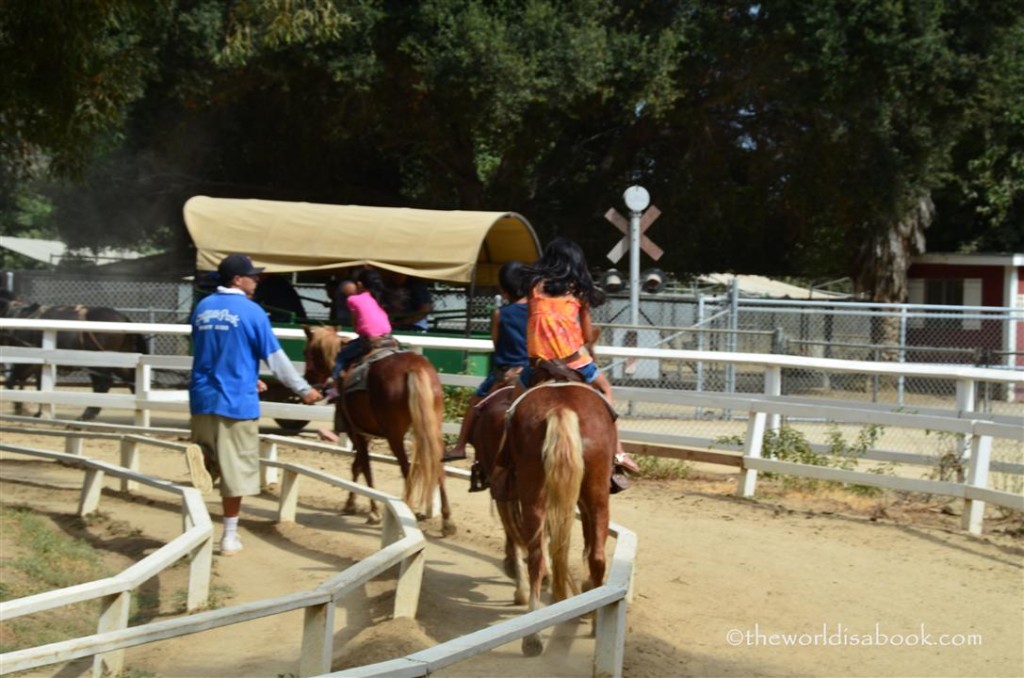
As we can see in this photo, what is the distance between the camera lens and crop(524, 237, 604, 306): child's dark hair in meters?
7.52

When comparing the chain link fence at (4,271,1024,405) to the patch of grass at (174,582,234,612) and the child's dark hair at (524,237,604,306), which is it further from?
the child's dark hair at (524,237,604,306)

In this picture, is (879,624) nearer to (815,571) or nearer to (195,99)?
(815,571)

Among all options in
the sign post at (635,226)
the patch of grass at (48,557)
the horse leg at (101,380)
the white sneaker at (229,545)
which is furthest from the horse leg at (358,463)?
the horse leg at (101,380)

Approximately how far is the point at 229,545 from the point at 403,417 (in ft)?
5.56

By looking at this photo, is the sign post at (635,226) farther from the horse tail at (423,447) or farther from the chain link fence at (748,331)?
the horse tail at (423,447)

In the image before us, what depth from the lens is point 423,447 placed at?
32.1ft

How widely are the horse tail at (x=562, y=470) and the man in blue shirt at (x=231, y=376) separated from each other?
3139 millimetres

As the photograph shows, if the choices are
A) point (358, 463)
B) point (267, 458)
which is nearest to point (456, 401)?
point (267, 458)

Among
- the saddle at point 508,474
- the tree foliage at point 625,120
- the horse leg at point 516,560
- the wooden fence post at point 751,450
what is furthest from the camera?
the tree foliage at point 625,120

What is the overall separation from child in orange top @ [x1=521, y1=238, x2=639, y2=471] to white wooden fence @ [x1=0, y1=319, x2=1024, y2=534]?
4.09 metres

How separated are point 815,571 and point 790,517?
203 cm

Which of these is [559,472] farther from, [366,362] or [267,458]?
[267,458]

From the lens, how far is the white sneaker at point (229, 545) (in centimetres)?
958

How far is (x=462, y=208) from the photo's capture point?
95.0 feet
